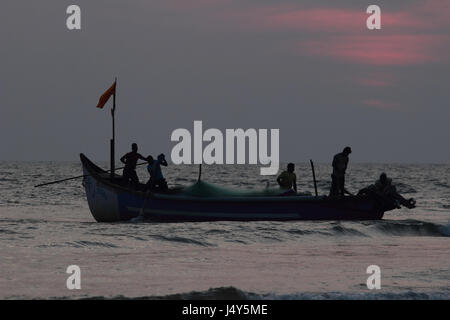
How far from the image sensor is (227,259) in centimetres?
1653

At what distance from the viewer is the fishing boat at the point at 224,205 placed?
2305cm

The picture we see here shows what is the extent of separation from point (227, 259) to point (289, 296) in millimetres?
4691

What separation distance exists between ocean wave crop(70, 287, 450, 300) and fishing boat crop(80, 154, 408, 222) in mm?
10725

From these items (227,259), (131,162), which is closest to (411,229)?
(131,162)

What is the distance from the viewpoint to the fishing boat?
2305 cm

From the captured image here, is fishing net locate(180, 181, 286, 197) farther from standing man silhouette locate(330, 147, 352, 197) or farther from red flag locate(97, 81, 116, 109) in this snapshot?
red flag locate(97, 81, 116, 109)

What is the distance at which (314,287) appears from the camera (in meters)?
12.9

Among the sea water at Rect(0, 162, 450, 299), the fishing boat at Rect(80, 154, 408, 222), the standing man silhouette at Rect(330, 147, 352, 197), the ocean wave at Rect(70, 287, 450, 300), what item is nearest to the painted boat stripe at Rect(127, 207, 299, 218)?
the fishing boat at Rect(80, 154, 408, 222)
